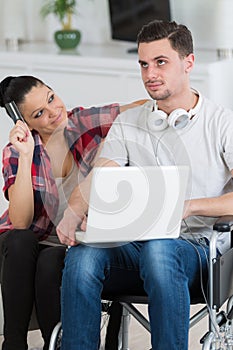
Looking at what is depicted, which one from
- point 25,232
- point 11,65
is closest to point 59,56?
point 11,65

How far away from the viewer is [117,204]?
96.1 inches

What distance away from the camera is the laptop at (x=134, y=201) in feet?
7.95

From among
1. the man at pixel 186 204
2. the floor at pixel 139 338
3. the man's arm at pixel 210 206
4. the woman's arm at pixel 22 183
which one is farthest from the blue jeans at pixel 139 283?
the floor at pixel 139 338

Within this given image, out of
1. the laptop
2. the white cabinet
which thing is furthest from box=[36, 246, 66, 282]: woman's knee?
the white cabinet

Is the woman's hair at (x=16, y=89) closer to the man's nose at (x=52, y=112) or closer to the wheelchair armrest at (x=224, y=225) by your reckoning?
the man's nose at (x=52, y=112)

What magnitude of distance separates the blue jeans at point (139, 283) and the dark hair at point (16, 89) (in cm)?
59

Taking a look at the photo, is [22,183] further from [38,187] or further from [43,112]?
[43,112]

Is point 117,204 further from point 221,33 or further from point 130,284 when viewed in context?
point 221,33

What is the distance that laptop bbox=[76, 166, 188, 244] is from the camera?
7.95 ft

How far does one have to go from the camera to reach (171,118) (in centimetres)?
264

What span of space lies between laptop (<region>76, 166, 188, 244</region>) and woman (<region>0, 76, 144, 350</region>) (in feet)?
0.94

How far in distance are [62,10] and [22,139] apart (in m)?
2.36

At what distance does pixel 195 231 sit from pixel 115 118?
0.50 metres

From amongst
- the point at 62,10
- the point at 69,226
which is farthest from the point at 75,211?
the point at 62,10
